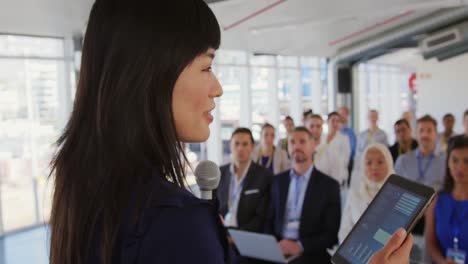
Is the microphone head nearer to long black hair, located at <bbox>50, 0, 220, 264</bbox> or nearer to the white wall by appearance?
long black hair, located at <bbox>50, 0, 220, 264</bbox>

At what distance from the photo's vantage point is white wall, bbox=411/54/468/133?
12328 mm

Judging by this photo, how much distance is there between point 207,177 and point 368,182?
2.62 meters

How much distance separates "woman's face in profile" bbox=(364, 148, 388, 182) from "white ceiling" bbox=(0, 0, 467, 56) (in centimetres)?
313

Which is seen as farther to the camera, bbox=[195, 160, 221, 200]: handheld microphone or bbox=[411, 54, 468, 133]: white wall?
bbox=[411, 54, 468, 133]: white wall

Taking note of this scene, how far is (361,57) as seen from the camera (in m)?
12.9

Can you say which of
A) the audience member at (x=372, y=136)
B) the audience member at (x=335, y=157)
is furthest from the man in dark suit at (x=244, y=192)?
the audience member at (x=372, y=136)

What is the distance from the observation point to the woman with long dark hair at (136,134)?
2.43 feet

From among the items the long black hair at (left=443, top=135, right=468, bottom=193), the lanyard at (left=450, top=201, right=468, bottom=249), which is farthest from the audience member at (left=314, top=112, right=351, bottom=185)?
the lanyard at (left=450, top=201, right=468, bottom=249)

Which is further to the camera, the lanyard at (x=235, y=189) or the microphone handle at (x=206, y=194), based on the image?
the lanyard at (x=235, y=189)

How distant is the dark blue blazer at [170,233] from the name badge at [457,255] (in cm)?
278

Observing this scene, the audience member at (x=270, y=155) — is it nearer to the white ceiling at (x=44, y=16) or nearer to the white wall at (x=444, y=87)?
the white ceiling at (x=44, y=16)

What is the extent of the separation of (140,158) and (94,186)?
10 cm

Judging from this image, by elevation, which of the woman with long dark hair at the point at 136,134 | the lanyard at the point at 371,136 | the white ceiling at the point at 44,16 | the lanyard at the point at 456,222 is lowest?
the lanyard at the point at 456,222

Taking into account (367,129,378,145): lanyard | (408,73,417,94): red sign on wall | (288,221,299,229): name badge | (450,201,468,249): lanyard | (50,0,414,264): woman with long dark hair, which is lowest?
(288,221,299,229): name badge
